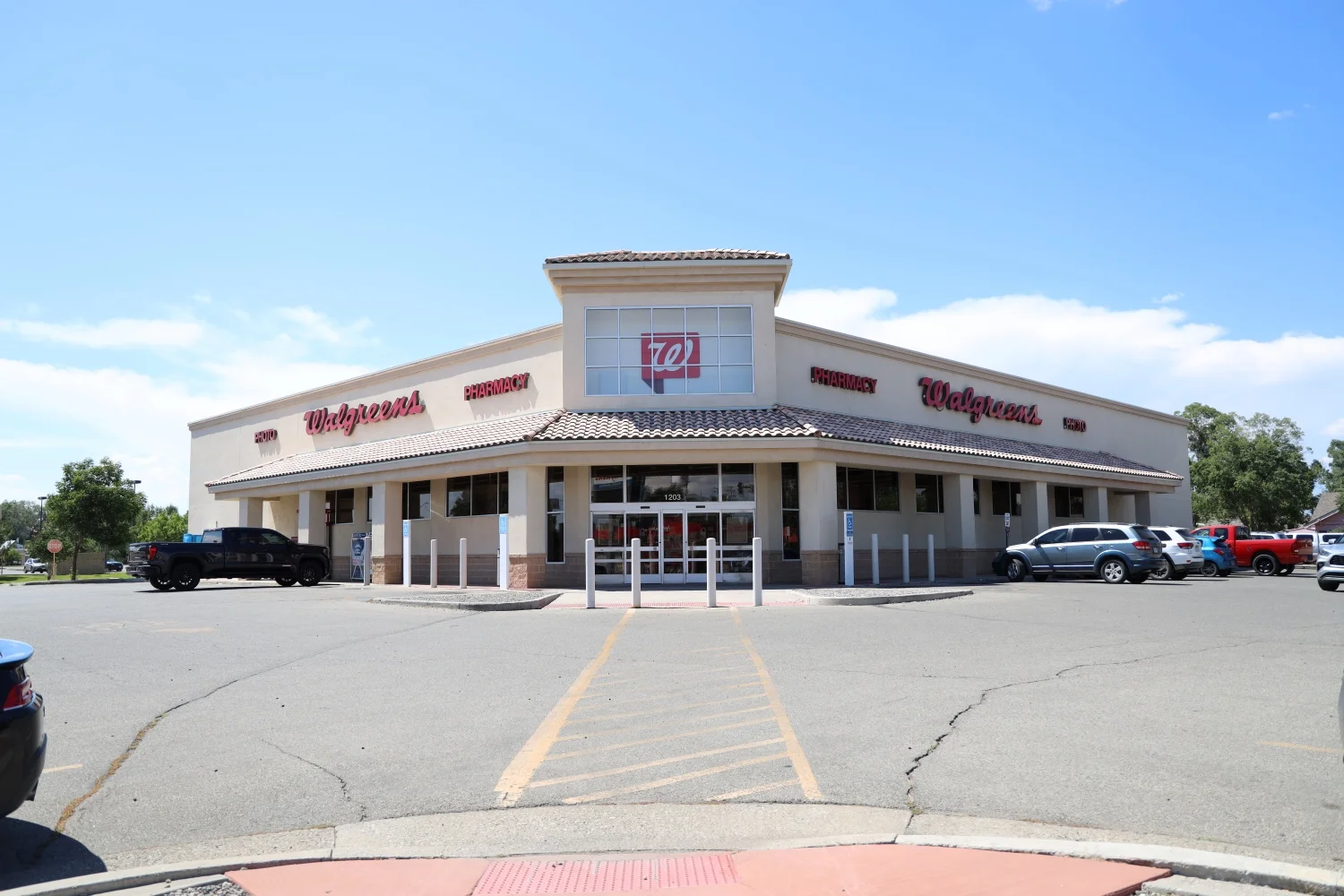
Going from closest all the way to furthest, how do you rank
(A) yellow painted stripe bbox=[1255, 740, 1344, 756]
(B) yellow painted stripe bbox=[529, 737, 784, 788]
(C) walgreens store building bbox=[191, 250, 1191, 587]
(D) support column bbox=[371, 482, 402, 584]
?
(B) yellow painted stripe bbox=[529, 737, 784, 788] < (A) yellow painted stripe bbox=[1255, 740, 1344, 756] < (C) walgreens store building bbox=[191, 250, 1191, 587] < (D) support column bbox=[371, 482, 402, 584]

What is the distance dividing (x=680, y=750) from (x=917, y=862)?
247cm

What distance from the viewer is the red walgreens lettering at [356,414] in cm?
3225

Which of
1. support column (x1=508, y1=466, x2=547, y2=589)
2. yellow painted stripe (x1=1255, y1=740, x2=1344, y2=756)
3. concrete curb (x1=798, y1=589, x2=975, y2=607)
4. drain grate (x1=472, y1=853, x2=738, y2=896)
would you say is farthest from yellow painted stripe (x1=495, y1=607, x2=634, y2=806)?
support column (x1=508, y1=466, x2=547, y2=589)

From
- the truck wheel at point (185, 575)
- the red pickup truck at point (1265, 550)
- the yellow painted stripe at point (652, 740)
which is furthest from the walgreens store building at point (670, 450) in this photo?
the yellow painted stripe at point (652, 740)

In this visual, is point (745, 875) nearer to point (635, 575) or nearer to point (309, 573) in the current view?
point (635, 575)

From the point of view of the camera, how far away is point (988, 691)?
8891 mm

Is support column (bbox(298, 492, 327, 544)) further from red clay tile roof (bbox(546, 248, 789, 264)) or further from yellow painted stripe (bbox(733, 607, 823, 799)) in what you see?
yellow painted stripe (bbox(733, 607, 823, 799))

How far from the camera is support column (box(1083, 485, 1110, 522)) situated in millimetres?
35781

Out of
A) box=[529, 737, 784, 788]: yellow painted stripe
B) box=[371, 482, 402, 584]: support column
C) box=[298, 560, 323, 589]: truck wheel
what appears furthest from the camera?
box=[298, 560, 323, 589]: truck wheel

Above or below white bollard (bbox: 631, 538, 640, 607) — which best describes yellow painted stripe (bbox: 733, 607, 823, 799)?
below

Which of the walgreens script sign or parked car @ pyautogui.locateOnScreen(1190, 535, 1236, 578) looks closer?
the walgreens script sign

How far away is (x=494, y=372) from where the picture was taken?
29.2 meters

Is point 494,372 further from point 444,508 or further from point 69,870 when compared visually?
point 69,870

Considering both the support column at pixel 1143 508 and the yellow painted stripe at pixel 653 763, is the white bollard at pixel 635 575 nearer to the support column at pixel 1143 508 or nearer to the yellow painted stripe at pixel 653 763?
the yellow painted stripe at pixel 653 763
